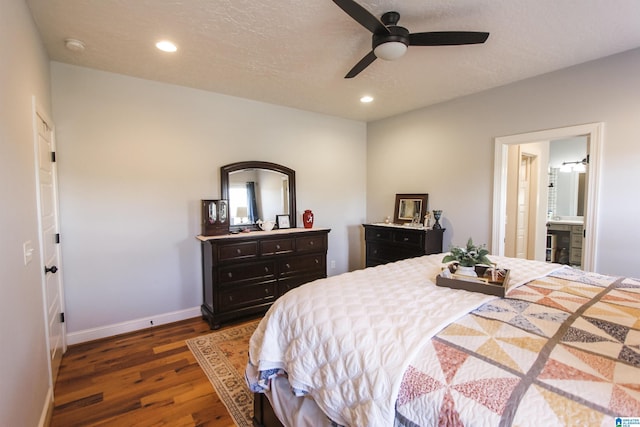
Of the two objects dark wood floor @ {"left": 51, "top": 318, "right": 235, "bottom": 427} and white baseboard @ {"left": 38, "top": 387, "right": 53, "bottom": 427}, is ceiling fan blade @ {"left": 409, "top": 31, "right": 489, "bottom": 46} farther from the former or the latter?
white baseboard @ {"left": 38, "top": 387, "right": 53, "bottom": 427}

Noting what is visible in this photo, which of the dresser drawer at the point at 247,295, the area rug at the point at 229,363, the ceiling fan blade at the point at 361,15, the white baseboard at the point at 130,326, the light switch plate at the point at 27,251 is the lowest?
the area rug at the point at 229,363

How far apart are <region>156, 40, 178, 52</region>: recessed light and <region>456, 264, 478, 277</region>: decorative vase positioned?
8.79ft

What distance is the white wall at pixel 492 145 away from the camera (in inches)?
104

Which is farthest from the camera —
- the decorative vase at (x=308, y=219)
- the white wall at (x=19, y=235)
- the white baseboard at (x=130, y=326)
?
the decorative vase at (x=308, y=219)

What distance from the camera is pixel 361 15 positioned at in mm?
1707

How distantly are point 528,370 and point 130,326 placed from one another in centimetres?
345

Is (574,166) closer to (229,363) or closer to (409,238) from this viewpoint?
(409,238)

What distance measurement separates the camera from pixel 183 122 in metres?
3.35

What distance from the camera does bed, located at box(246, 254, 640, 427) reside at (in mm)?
849

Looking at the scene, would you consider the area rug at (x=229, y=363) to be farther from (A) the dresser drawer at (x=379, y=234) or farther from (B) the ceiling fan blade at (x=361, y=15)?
(B) the ceiling fan blade at (x=361, y=15)

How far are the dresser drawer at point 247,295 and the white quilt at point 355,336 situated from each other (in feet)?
5.58

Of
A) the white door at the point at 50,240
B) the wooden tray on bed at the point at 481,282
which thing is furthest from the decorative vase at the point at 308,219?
the white door at the point at 50,240

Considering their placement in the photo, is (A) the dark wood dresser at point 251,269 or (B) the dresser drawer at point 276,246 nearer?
(A) the dark wood dresser at point 251,269

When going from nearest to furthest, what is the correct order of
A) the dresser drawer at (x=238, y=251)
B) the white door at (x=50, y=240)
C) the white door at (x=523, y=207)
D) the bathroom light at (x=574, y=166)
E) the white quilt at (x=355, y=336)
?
the white quilt at (x=355, y=336)
the white door at (x=50, y=240)
the dresser drawer at (x=238, y=251)
the white door at (x=523, y=207)
the bathroom light at (x=574, y=166)
